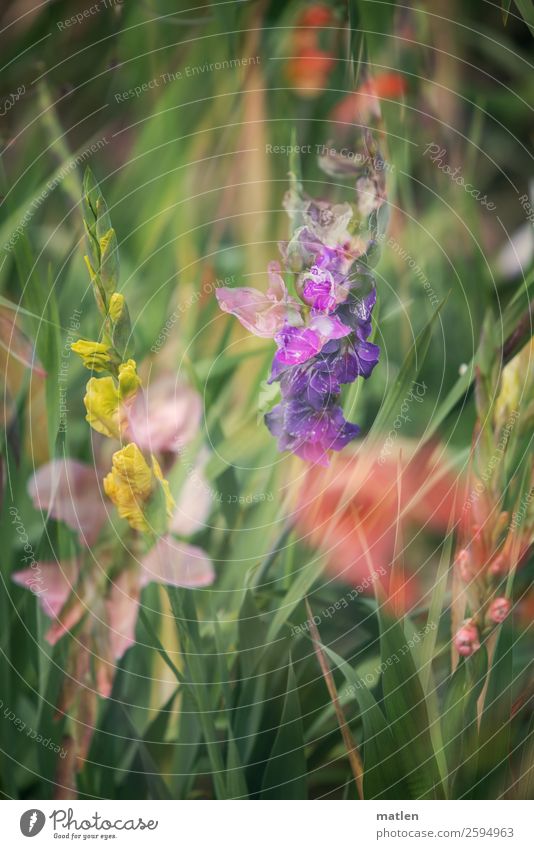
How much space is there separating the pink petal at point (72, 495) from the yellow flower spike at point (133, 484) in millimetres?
19

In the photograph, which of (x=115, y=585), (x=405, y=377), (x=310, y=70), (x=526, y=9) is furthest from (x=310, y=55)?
(x=115, y=585)

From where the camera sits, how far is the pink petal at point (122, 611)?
0.74 m

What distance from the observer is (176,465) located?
28.9 inches

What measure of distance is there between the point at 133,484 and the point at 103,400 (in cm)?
8

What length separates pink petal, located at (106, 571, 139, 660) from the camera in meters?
0.74

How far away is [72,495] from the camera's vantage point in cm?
74

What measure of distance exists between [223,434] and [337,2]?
40 centimetres

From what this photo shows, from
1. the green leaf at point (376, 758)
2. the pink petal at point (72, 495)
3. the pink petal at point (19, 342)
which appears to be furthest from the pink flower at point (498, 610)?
the pink petal at point (19, 342)

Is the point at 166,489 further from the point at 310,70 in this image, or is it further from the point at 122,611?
the point at 310,70

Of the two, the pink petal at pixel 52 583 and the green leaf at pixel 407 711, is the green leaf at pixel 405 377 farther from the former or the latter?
the pink petal at pixel 52 583
